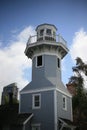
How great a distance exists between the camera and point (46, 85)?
25.7 metres

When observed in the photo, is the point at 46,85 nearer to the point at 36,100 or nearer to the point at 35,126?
the point at 36,100

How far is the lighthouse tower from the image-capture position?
24.5m

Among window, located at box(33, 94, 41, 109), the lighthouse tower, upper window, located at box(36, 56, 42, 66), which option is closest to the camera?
the lighthouse tower

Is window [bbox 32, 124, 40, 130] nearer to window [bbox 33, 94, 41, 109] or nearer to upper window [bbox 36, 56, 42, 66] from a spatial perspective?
window [bbox 33, 94, 41, 109]

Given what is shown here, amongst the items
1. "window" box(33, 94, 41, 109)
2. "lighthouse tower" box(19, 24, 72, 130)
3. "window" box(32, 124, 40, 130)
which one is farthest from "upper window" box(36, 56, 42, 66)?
"window" box(32, 124, 40, 130)

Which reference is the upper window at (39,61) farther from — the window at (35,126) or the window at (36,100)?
the window at (35,126)

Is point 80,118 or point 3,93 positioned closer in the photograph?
point 80,118

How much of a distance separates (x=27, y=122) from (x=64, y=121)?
3.47m

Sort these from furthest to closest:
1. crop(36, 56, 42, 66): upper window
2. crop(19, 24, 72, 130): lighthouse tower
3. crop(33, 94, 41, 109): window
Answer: crop(36, 56, 42, 66): upper window → crop(33, 94, 41, 109): window → crop(19, 24, 72, 130): lighthouse tower

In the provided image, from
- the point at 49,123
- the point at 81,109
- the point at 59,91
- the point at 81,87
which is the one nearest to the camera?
the point at 49,123

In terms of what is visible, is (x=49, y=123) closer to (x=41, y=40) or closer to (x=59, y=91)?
(x=59, y=91)

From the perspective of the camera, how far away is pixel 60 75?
28266mm

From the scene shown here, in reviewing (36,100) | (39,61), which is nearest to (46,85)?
(36,100)

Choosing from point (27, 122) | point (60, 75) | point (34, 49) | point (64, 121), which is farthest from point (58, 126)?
point (34, 49)
